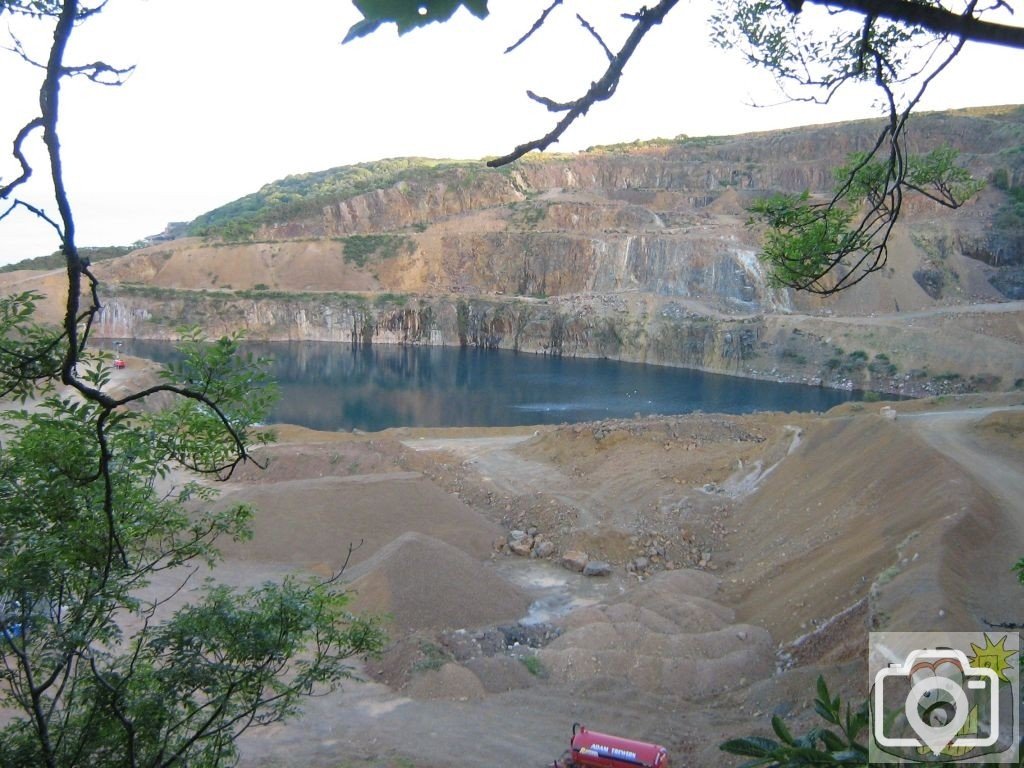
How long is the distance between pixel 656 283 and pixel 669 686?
2060 inches

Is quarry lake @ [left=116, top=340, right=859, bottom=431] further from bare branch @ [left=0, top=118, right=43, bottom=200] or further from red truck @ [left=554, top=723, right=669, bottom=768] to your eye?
bare branch @ [left=0, top=118, right=43, bottom=200]

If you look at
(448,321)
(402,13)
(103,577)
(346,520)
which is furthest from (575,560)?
(448,321)

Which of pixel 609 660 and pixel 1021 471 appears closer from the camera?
pixel 609 660

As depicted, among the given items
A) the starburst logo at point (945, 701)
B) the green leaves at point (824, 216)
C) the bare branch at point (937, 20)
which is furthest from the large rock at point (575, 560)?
the bare branch at point (937, 20)

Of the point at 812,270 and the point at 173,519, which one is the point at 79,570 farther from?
the point at 812,270

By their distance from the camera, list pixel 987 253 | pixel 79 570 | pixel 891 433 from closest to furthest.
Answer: pixel 79 570 → pixel 891 433 → pixel 987 253

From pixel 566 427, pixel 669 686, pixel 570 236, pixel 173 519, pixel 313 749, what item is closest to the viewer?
pixel 173 519

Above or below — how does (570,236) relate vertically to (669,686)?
above

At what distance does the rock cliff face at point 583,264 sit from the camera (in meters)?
58.1

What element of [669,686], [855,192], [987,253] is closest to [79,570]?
[855,192]

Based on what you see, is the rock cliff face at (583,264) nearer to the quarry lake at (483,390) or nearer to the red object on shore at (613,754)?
the quarry lake at (483,390)

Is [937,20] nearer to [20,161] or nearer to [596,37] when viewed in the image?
[596,37]

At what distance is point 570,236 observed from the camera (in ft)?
221

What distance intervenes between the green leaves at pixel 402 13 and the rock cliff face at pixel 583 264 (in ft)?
165
